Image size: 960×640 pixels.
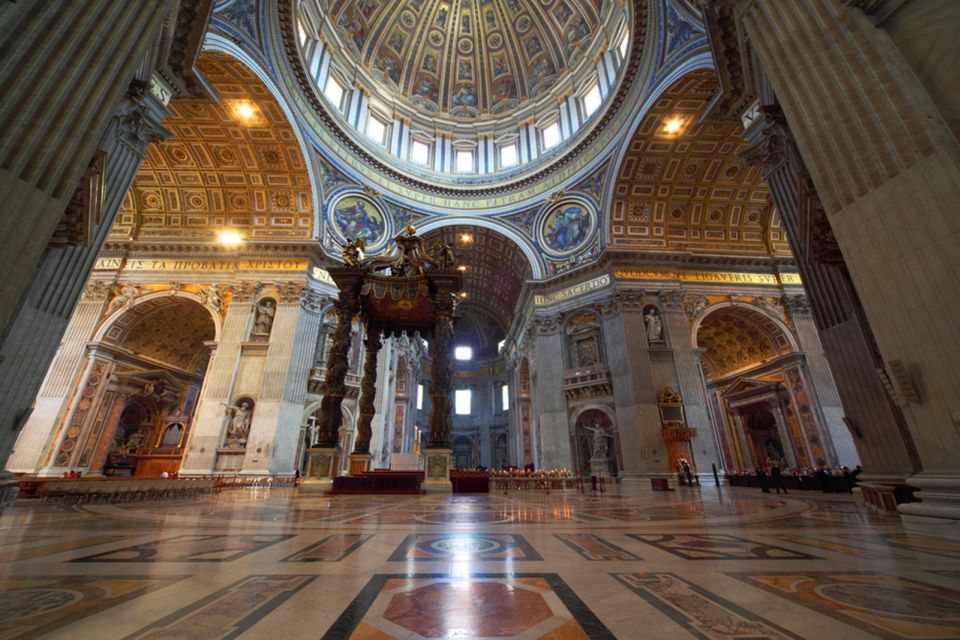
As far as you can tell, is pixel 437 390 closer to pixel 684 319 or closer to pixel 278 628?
pixel 278 628

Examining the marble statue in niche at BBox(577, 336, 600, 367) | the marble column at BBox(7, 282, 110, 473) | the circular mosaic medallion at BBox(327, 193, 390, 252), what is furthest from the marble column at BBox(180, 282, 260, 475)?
the marble statue in niche at BBox(577, 336, 600, 367)

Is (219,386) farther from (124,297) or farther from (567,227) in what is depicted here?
(567,227)

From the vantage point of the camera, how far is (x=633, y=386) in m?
15.2

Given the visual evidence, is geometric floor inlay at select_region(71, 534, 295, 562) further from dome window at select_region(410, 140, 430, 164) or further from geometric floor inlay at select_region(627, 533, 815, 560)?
dome window at select_region(410, 140, 430, 164)

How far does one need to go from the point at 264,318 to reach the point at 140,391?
6550 mm

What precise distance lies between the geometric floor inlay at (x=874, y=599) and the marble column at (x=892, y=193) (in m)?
2.51

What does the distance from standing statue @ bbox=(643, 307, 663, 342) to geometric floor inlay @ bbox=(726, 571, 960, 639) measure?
50.2 ft

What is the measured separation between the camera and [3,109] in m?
3.50

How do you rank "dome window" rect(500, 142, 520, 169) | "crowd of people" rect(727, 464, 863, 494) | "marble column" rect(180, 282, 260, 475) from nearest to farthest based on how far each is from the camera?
1. "crowd of people" rect(727, 464, 863, 494)
2. "marble column" rect(180, 282, 260, 475)
3. "dome window" rect(500, 142, 520, 169)

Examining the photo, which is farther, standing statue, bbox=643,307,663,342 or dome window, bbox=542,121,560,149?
dome window, bbox=542,121,560,149

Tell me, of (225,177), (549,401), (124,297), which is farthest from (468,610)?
(124,297)

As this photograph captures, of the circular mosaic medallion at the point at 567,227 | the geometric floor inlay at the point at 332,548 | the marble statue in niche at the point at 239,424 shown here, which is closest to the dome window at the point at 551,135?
the circular mosaic medallion at the point at 567,227

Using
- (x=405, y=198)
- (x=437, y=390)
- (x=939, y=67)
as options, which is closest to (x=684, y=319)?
(x=437, y=390)

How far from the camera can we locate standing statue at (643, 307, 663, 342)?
1612 cm
